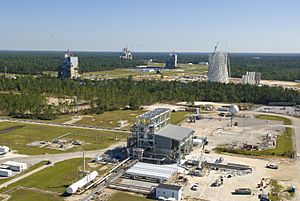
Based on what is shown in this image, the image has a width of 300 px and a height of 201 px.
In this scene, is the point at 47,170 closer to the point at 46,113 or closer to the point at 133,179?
the point at 133,179

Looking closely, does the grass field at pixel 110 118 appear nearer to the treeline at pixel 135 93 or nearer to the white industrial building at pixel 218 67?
the treeline at pixel 135 93

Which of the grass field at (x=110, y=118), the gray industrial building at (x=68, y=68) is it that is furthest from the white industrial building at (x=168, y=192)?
the gray industrial building at (x=68, y=68)

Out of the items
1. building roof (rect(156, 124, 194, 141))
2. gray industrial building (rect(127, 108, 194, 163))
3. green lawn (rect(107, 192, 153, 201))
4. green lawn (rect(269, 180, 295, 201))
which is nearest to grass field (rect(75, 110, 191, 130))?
building roof (rect(156, 124, 194, 141))

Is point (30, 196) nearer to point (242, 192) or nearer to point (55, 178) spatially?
point (55, 178)

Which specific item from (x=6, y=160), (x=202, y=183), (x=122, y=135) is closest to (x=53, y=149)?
(x=6, y=160)

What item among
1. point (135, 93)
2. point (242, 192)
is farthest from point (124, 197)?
point (135, 93)

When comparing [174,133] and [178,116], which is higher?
[174,133]

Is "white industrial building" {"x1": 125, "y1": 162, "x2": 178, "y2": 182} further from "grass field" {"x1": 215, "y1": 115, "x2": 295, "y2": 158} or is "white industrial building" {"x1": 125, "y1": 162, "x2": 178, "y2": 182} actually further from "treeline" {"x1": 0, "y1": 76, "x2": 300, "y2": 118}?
"treeline" {"x1": 0, "y1": 76, "x2": 300, "y2": 118}
